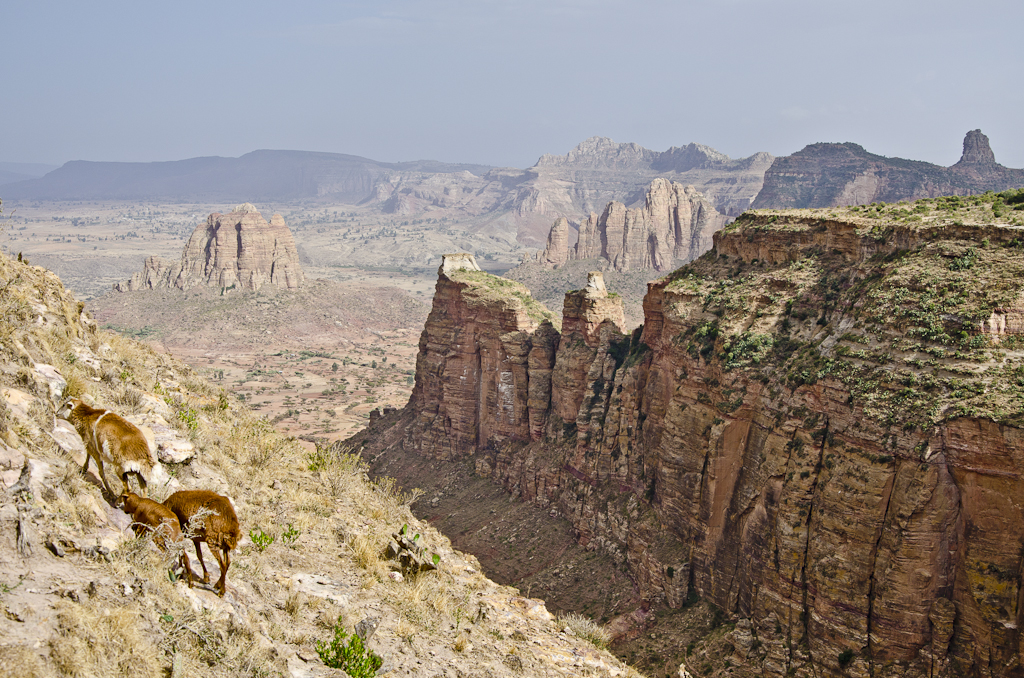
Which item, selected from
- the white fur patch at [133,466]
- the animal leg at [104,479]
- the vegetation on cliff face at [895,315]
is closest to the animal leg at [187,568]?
the animal leg at [104,479]

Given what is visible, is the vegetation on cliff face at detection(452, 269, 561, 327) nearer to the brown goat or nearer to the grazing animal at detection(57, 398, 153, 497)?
the grazing animal at detection(57, 398, 153, 497)

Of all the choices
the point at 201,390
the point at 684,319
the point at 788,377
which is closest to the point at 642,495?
the point at 684,319

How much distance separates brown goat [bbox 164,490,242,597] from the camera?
11016mm

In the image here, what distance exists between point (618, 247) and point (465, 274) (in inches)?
4393

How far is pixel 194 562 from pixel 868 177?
175 m

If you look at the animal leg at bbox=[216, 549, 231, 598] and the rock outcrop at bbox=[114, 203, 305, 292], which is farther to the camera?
the rock outcrop at bbox=[114, 203, 305, 292]

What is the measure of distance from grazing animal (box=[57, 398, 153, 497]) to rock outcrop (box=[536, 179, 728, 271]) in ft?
499

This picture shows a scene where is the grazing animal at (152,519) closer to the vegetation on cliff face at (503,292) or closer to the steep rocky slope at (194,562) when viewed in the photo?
the steep rocky slope at (194,562)

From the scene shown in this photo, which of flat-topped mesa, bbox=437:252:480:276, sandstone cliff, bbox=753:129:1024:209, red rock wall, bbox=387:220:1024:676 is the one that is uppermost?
sandstone cliff, bbox=753:129:1024:209

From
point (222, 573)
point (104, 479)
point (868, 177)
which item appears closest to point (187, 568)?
point (222, 573)

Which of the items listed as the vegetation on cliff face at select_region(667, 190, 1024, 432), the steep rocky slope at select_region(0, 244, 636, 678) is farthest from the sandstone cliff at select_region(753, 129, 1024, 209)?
the steep rocky slope at select_region(0, 244, 636, 678)

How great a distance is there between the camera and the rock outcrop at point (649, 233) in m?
161

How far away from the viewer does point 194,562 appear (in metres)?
11.7

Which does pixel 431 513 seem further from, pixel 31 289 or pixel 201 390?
pixel 31 289
